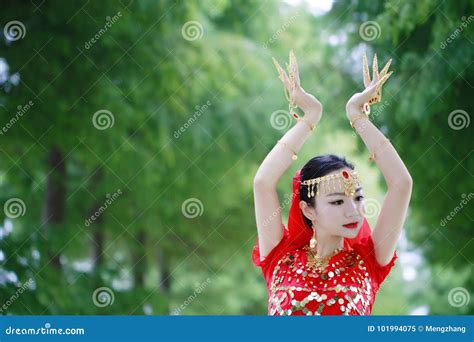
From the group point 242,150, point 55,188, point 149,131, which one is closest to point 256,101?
point 242,150

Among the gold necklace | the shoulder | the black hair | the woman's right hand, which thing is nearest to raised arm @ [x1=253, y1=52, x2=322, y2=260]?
the woman's right hand

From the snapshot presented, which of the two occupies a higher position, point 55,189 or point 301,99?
point 301,99

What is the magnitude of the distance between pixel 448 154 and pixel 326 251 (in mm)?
3165

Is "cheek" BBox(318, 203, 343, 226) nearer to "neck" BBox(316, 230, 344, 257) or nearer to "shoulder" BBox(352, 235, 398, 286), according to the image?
"neck" BBox(316, 230, 344, 257)

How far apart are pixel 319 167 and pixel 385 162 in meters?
0.31

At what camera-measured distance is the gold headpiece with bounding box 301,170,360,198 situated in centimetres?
397

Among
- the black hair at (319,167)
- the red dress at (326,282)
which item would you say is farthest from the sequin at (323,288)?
the black hair at (319,167)

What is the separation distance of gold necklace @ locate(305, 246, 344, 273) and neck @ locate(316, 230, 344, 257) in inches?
0.6

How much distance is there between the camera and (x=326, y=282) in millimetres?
3922

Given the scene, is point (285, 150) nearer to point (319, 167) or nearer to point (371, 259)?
point (319, 167)

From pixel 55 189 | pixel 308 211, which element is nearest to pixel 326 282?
pixel 308 211

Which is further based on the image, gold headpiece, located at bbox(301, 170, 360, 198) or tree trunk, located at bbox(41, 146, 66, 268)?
tree trunk, located at bbox(41, 146, 66, 268)

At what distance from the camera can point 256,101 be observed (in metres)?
9.17

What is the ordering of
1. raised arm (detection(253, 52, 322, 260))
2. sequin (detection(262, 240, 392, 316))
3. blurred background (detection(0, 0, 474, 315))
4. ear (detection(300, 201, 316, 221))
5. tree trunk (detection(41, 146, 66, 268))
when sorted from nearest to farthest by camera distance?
sequin (detection(262, 240, 392, 316)), raised arm (detection(253, 52, 322, 260)), ear (detection(300, 201, 316, 221)), blurred background (detection(0, 0, 474, 315)), tree trunk (detection(41, 146, 66, 268))
